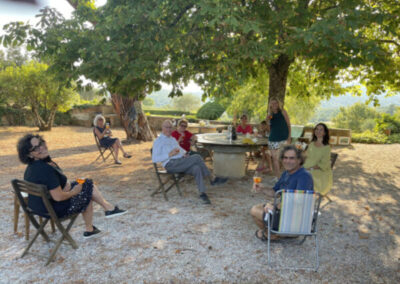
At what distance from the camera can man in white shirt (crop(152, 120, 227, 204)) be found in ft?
16.8

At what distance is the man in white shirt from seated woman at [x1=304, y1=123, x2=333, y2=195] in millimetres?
1766

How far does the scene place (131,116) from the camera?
502 inches

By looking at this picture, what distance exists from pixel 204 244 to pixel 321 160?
2548mm

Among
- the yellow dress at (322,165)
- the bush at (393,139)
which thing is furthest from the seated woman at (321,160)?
the bush at (393,139)

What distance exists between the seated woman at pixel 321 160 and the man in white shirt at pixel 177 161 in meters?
1.77

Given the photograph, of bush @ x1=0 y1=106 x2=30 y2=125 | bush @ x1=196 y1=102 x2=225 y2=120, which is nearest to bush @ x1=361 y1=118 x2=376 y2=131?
bush @ x1=196 y1=102 x2=225 y2=120

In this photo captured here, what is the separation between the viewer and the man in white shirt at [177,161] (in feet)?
16.8

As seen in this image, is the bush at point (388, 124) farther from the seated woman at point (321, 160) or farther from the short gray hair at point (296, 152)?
the short gray hair at point (296, 152)

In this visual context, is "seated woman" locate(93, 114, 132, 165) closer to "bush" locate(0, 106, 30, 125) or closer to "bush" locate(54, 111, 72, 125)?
"bush" locate(0, 106, 30, 125)

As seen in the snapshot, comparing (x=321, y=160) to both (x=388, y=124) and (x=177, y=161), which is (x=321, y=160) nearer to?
(x=177, y=161)

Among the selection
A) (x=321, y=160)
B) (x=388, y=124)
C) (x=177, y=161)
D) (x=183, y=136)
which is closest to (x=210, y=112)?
(x=388, y=124)

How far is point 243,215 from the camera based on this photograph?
183 inches

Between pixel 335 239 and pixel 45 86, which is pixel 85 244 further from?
pixel 45 86

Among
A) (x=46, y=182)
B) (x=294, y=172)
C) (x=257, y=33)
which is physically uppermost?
(x=257, y=33)
